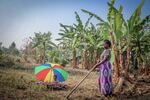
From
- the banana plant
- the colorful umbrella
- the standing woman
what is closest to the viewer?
the standing woman

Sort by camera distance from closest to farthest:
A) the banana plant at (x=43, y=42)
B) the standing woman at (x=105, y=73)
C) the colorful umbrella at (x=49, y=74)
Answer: the standing woman at (x=105, y=73), the colorful umbrella at (x=49, y=74), the banana plant at (x=43, y=42)

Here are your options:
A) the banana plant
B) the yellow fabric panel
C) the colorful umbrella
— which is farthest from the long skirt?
the banana plant

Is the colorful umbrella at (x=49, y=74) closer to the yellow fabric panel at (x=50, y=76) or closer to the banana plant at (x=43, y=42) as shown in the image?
the yellow fabric panel at (x=50, y=76)

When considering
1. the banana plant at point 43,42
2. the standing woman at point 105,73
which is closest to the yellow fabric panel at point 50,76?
the standing woman at point 105,73

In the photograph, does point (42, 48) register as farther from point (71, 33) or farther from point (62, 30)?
point (71, 33)

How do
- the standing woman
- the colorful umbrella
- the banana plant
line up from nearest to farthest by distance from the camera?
the standing woman < the colorful umbrella < the banana plant

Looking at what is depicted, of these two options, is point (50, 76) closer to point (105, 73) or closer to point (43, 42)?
point (105, 73)

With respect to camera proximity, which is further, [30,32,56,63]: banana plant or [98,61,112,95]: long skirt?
[30,32,56,63]: banana plant

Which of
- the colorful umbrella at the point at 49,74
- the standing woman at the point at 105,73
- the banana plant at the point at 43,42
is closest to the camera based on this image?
the standing woman at the point at 105,73

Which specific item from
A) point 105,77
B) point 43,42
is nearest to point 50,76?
point 105,77

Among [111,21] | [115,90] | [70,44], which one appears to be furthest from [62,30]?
[115,90]

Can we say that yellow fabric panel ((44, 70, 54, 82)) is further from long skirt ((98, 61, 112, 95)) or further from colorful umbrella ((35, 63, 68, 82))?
long skirt ((98, 61, 112, 95))

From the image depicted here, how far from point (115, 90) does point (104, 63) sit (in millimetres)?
1610

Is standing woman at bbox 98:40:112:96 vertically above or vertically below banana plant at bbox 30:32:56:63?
below
